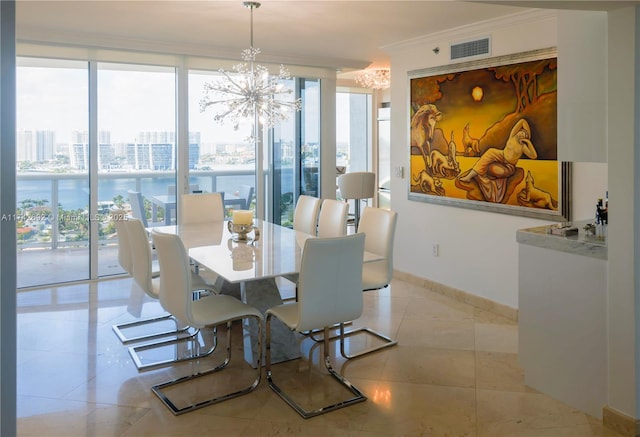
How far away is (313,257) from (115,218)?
199 cm

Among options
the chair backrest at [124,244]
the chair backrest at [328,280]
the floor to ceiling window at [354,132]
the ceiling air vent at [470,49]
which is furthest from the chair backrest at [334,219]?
the floor to ceiling window at [354,132]

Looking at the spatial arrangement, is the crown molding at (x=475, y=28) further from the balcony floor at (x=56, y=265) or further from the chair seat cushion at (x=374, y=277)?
the balcony floor at (x=56, y=265)

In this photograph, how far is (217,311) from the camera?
3.36 metres

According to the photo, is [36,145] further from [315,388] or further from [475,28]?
[475,28]

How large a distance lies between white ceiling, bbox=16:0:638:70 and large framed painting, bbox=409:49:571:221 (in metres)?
0.47

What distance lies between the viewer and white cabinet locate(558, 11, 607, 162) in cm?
292

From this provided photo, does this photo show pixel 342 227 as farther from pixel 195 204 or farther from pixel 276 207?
pixel 276 207

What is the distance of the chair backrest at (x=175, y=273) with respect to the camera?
123 inches

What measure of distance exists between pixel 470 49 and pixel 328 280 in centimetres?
294

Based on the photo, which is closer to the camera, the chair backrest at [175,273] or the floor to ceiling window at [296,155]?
the chair backrest at [175,273]

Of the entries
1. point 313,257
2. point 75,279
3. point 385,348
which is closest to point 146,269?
point 313,257

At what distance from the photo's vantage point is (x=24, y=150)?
5.45 metres

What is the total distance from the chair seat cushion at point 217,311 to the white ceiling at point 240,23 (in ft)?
7.10

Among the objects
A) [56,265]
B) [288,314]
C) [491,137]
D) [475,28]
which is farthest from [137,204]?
[475,28]
